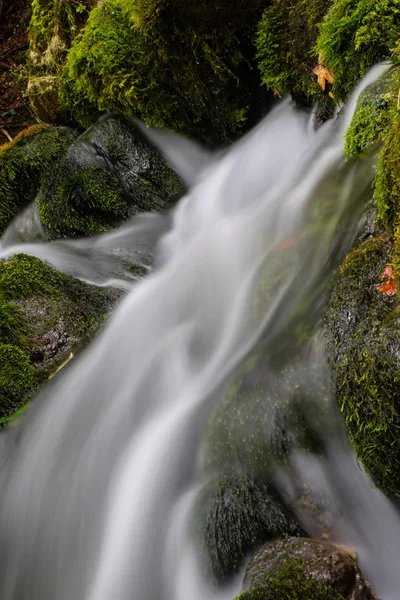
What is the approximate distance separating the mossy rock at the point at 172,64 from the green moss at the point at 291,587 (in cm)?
393

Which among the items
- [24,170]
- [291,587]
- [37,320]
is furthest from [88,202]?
[291,587]

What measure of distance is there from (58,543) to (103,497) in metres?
0.34

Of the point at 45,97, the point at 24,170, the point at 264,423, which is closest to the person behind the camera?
the point at 264,423

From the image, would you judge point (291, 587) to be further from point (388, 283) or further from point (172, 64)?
point (172, 64)

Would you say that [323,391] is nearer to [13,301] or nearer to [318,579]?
[318,579]

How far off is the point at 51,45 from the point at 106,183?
7.73ft

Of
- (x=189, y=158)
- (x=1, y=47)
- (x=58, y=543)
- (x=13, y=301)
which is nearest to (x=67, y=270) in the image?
(x=13, y=301)

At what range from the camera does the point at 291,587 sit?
6.46 ft

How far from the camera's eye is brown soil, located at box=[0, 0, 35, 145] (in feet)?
24.5

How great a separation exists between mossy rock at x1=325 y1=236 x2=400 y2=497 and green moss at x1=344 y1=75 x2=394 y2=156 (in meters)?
0.86

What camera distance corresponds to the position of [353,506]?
2.29m

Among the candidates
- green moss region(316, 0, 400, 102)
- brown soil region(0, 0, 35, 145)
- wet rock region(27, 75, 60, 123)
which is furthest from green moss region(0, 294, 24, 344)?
brown soil region(0, 0, 35, 145)

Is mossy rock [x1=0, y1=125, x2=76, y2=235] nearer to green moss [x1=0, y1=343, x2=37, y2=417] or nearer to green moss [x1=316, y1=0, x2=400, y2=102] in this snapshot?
green moss [x1=0, y1=343, x2=37, y2=417]

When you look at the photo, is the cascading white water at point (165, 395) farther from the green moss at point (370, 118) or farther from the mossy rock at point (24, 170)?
the mossy rock at point (24, 170)
